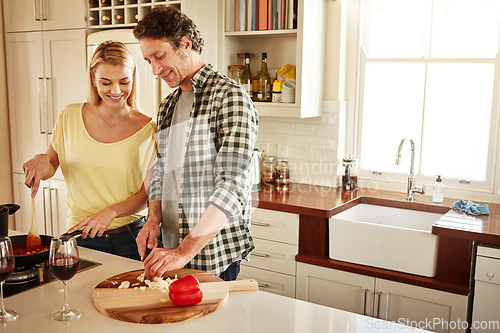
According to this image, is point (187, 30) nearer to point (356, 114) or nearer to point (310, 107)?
point (310, 107)

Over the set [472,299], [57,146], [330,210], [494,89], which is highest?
[494,89]

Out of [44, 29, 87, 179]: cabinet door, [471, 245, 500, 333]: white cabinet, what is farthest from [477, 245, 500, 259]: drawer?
[44, 29, 87, 179]: cabinet door

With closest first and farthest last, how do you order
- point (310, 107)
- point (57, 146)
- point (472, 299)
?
point (57, 146), point (472, 299), point (310, 107)

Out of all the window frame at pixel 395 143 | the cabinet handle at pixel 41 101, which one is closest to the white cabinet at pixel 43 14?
the cabinet handle at pixel 41 101

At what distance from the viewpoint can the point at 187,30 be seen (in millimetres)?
1900

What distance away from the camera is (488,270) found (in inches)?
95.9

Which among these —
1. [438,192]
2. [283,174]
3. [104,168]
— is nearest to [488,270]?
[438,192]

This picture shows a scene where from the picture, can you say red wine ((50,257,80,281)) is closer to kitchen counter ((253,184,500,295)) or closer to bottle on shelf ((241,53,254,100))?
kitchen counter ((253,184,500,295))

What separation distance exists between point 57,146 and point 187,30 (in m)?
0.85

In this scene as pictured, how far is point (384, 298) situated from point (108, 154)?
1.58 metres

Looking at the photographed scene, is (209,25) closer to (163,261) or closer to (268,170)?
(268,170)

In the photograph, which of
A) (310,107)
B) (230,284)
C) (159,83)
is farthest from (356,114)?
(230,284)

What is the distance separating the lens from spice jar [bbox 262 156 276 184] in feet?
11.5

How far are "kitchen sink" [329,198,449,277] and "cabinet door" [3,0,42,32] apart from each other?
8.73 ft
